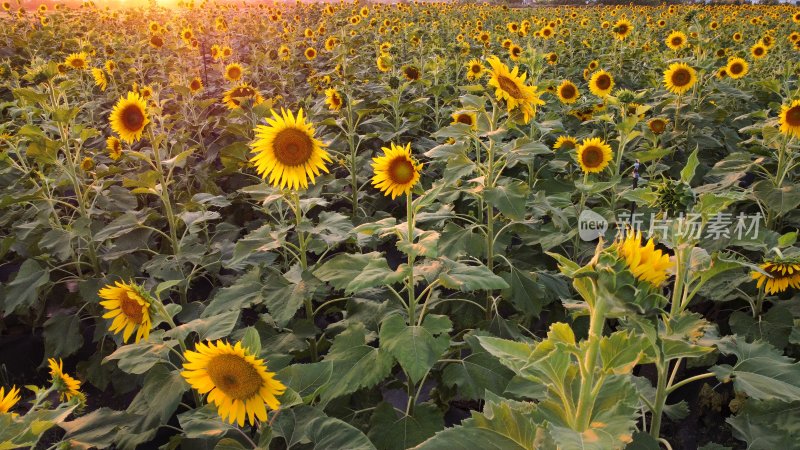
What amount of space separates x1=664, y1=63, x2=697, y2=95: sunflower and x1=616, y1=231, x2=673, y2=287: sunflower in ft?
16.8

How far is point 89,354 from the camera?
3777 mm

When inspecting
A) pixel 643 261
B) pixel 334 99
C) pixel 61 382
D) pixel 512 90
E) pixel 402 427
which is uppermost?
pixel 334 99

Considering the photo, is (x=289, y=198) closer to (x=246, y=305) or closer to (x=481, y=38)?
(x=246, y=305)

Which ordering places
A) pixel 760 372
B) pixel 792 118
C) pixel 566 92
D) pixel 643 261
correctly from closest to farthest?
pixel 643 261
pixel 760 372
pixel 792 118
pixel 566 92

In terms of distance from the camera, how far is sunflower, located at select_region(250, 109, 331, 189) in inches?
106

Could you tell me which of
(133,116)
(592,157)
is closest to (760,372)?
(592,157)

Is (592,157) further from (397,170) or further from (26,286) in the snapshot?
(26,286)

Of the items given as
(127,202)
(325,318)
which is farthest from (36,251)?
(325,318)

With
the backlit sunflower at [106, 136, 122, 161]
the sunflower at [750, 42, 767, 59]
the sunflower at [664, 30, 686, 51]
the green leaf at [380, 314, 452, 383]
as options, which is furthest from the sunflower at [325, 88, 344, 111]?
the sunflower at [750, 42, 767, 59]

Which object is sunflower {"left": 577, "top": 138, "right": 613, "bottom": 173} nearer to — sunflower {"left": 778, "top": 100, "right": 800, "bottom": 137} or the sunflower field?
the sunflower field

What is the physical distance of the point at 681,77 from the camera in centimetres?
558

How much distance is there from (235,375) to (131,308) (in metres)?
0.77

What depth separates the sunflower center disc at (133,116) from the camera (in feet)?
12.3

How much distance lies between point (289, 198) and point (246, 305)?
69 centimetres
